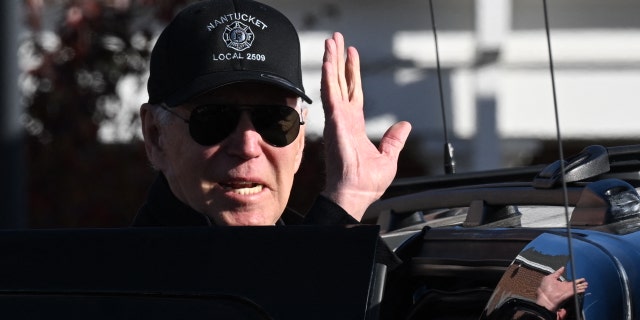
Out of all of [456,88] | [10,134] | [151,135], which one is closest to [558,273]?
[151,135]

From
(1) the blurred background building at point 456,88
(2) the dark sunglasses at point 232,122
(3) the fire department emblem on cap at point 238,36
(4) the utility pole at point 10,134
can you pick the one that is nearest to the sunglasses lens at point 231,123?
(2) the dark sunglasses at point 232,122

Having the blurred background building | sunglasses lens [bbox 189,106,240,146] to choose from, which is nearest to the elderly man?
sunglasses lens [bbox 189,106,240,146]

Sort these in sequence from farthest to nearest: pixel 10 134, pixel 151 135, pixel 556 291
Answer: pixel 10 134 < pixel 151 135 < pixel 556 291

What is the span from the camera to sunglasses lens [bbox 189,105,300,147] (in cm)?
224

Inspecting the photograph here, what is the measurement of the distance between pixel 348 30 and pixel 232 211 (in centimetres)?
513

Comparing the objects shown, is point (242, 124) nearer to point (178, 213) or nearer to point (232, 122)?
point (232, 122)

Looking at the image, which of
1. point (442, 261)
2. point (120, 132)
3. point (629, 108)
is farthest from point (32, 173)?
point (442, 261)

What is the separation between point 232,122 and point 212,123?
3 centimetres

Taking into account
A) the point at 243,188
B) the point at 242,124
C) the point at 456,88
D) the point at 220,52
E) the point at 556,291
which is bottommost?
the point at 456,88

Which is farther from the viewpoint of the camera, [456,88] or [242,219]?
[456,88]

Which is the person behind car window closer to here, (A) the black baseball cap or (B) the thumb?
(B) the thumb

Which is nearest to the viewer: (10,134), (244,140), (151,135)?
(244,140)

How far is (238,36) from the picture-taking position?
2.33 meters

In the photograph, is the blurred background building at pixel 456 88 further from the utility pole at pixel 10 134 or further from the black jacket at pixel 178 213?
the black jacket at pixel 178 213
